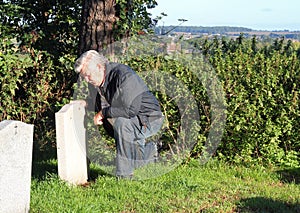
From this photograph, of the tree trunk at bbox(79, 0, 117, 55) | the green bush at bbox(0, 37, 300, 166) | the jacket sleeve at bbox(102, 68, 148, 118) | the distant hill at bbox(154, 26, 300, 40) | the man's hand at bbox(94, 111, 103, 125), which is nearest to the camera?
the jacket sleeve at bbox(102, 68, 148, 118)

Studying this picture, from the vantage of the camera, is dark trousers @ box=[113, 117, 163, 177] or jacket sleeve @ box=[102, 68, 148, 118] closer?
jacket sleeve @ box=[102, 68, 148, 118]

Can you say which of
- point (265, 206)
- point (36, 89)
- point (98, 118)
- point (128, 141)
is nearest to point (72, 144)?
point (98, 118)

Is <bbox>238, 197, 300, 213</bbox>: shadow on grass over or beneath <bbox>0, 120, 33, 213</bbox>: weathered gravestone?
beneath

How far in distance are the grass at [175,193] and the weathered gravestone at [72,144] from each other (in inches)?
6.1

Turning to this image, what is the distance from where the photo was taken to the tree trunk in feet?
25.3

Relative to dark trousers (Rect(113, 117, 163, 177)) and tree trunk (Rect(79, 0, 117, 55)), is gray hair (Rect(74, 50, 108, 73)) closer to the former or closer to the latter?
dark trousers (Rect(113, 117, 163, 177))

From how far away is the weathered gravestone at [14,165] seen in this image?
14.4 ft

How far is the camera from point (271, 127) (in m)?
7.34

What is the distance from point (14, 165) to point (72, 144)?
1.45 meters

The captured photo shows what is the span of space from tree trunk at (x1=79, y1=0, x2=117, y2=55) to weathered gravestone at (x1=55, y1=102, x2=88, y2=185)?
183 cm

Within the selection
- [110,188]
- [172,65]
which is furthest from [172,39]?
[110,188]

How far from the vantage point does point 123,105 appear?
236 inches

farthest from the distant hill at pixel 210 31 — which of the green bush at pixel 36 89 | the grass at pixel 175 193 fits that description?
the grass at pixel 175 193

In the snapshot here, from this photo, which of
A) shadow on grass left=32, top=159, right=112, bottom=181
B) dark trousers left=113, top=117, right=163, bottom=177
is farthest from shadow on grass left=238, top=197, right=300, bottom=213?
shadow on grass left=32, top=159, right=112, bottom=181
